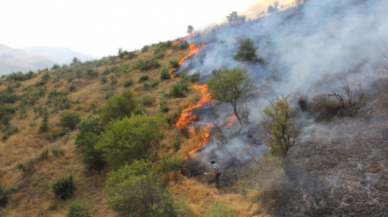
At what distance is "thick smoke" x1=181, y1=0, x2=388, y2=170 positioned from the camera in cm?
912

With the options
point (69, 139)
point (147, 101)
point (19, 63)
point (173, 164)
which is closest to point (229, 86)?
point (173, 164)

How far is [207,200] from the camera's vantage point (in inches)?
263

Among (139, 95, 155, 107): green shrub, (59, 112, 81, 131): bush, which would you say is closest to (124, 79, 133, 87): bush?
(139, 95, 155, 107): green shrub

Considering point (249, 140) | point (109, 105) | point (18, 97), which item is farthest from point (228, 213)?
point (18, 97)

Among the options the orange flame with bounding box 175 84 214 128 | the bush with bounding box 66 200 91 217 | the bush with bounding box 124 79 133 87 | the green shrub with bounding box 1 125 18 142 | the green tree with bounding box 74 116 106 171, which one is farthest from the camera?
the bush with bounding box 124 79 133 87

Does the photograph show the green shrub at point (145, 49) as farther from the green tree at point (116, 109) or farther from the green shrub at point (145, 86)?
the green tree at point (116, 109)

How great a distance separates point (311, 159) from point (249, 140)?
9.14 ft

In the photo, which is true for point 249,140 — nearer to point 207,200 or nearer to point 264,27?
point 207,200

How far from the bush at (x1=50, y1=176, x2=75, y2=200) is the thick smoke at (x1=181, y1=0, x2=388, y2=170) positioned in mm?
5920

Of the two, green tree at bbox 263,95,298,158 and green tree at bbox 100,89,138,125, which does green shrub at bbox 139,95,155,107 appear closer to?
green tree at bbox 100,89,138,125

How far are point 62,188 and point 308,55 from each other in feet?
47.6

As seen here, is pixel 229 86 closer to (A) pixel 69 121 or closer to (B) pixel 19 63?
(A) pixel 69 121

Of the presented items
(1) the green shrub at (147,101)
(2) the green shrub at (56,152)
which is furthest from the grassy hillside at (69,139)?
(2) the green shrub at (56,152)

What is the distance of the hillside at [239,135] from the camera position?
5535 millimetres
